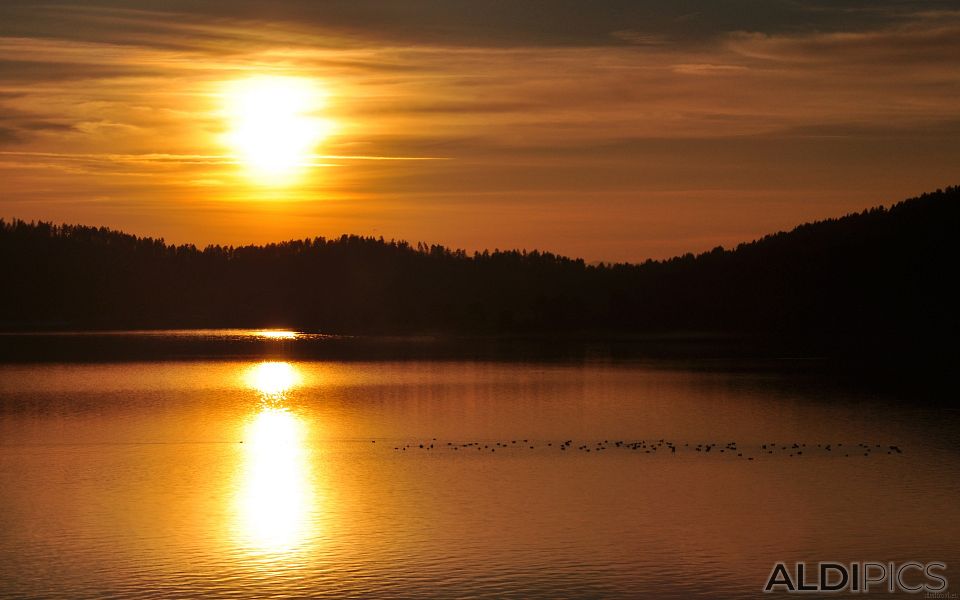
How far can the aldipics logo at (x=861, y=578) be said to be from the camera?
2186 centimetres

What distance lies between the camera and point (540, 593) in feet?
70.3

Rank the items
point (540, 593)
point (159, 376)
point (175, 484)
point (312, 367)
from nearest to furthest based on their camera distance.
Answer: point (540, 593)
point (175, 484)
point (159, 376)
point (312, 367)

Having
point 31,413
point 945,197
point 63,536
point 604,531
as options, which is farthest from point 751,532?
point 945,197

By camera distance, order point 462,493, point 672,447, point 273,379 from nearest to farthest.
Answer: point 462,493
point 672,447
point 273,379

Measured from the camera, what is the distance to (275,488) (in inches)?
1302

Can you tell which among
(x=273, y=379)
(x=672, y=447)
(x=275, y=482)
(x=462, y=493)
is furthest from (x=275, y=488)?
(x=273, y=379)

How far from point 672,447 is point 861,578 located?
1867 cm

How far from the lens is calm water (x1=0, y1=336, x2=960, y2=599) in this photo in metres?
23.0

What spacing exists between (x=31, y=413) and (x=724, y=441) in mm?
31116

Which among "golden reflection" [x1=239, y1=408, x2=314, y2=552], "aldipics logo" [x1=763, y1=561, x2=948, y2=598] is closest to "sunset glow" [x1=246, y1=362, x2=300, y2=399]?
"golden reflection" [x1=239, y1=408, x2=314, y2=552]

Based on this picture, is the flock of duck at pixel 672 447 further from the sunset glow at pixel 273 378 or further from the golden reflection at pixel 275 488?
the sunset glow at pixel 273 378

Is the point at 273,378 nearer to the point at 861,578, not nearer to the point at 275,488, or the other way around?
the point at 275,488

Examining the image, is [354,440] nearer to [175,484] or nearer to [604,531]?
[175,484]

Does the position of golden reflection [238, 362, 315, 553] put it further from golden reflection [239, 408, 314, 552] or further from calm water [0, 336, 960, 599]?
Answer: calm water [0, 336, 960, 599]
